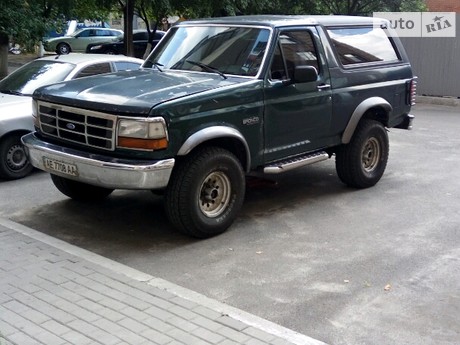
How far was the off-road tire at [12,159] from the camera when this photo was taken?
7832mm

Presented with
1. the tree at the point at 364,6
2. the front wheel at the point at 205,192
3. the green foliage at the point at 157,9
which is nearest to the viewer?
the front wheel at the point at 205,192

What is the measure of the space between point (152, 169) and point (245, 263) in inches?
45.2

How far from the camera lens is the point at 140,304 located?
171 inches

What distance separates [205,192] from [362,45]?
3.17 metres

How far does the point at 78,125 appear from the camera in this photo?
581 centimetres

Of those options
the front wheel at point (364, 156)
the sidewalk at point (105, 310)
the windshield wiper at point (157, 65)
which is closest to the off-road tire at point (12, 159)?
the windshield wiper at point (157, 65)

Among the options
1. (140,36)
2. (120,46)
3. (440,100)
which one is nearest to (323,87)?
(440,100)

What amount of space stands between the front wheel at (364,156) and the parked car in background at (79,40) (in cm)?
2723

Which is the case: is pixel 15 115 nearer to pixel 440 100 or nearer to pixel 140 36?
pixel 440 100

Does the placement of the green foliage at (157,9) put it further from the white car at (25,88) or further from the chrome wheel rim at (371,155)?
the chrome wheel rim at (371,155)

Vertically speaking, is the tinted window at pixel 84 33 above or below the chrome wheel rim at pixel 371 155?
above

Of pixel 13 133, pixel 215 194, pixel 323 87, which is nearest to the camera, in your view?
pixel 215 194

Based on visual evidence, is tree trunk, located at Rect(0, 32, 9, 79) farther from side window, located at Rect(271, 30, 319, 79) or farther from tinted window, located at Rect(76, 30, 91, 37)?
tinted window, located at Rect(76, 30, 91, 37)

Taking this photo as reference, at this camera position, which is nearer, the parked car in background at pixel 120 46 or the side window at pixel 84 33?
the parked car in background at pixel 120 46
